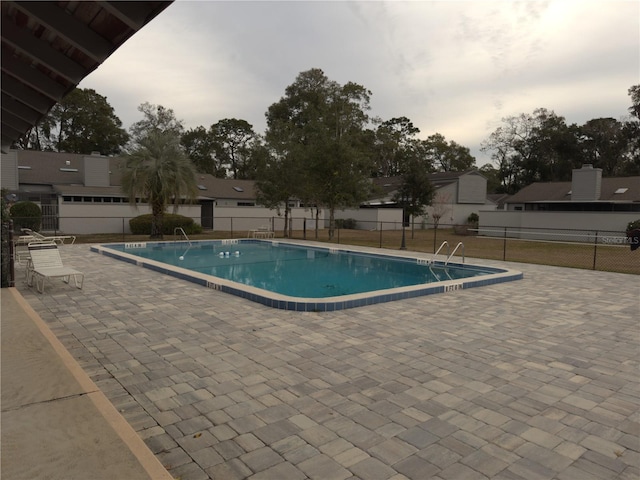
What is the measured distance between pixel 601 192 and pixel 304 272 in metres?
26.8

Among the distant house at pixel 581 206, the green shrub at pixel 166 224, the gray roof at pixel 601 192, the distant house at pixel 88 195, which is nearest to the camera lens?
the green shrub at pixel 166 224

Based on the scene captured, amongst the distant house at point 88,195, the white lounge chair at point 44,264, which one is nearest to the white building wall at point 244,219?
the distant house at point 88,195

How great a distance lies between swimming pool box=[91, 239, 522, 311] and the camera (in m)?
8.09

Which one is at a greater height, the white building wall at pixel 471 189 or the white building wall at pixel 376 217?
the white building wall at pixel 471 189

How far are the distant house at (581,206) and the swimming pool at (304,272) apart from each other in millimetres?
12434

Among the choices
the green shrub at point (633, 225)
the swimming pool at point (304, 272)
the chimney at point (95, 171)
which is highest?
the chimney at point (95, 171)

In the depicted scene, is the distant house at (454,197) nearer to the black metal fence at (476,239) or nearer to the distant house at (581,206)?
the black metal fence at (476,239)

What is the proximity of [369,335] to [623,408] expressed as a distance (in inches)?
114

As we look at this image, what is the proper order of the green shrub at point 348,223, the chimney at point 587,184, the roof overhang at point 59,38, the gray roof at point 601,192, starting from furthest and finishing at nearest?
the green shrub at point 348,223
the chimney at point 587,184
the gray roof at point 601,192
the roof overhang at point 59,38

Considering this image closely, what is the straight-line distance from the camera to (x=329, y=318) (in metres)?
6.69

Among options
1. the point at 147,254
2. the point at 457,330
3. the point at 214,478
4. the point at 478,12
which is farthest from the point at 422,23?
the point at 147,254

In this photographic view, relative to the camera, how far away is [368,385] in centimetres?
407

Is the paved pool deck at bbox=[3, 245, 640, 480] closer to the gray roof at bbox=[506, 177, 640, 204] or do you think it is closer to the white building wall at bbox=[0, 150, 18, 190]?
the white building wall at bbox=[0, 150, 18, 190]

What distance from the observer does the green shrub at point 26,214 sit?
20891 millimetres
